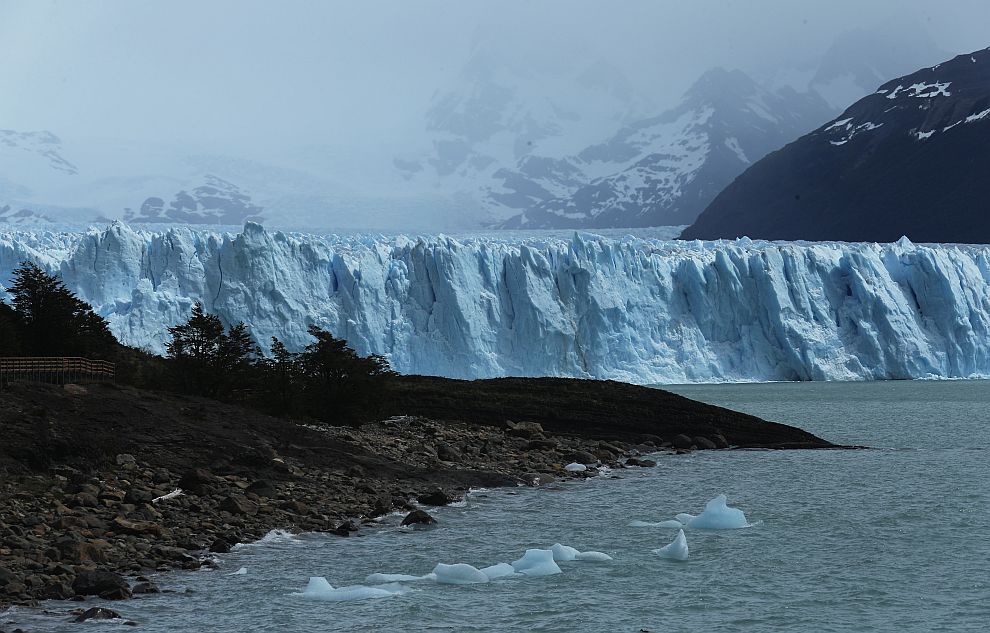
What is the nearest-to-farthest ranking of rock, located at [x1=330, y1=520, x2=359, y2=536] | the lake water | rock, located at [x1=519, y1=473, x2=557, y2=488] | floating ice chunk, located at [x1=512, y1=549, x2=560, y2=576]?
the lake water → floating ice chunk, located at [x1=512, y1=549, x2=560, y2=576] → rock, located at [x1=330, y1=520, x2=359, y2=536] → rock, located at [x1=519, y1=473, x2=557, y2=488]

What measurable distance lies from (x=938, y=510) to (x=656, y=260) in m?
35.0

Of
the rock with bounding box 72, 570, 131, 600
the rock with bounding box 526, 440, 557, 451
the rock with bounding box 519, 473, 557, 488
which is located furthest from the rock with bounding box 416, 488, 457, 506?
the rock with bounding box 526, 440, 557, 451

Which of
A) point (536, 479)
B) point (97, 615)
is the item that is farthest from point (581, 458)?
point (97, 615)

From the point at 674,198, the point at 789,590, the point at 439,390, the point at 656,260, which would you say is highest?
the point at 674,198

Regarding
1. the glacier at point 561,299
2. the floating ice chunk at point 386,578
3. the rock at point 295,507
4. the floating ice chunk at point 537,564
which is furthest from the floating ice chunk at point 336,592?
the glacier at point 561,299

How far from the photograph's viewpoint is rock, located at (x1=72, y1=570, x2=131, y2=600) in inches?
480

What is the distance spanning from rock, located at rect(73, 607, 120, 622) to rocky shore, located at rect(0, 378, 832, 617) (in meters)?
0.75

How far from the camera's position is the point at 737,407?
4091 centimetres

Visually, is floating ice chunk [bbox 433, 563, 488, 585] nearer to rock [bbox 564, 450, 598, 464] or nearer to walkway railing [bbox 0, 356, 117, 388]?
walkway railing [bbox 0, 356, 117, 388]

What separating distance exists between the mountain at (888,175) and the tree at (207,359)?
78698mm

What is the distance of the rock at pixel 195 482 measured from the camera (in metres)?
16.9

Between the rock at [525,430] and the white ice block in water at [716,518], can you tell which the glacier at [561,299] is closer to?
the rock at [525,430]

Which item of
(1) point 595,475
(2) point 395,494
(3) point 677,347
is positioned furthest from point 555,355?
(2) point 395,494

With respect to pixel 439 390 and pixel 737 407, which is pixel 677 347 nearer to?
pixel 737 407
